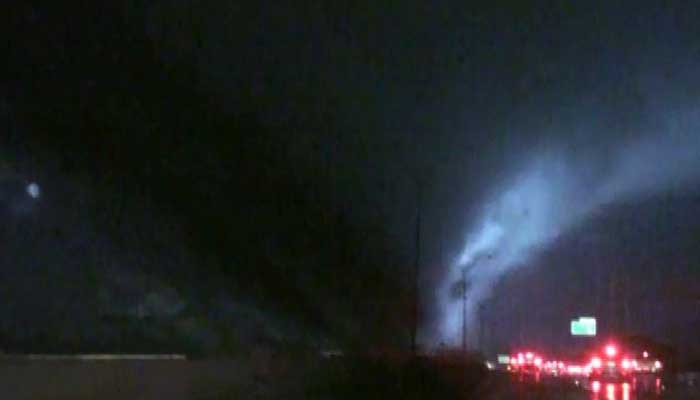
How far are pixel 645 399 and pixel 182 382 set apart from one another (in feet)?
71.2

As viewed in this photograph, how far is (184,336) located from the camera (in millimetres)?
41000

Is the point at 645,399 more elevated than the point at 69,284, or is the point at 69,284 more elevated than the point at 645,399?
the point at 69,284

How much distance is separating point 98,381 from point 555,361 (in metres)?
87.5

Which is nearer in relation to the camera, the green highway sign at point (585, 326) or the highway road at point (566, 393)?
the highway road at point (566, 393)

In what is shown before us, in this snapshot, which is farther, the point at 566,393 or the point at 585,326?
the point at 585,326

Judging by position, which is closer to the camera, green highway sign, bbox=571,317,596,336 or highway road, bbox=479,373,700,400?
highway road, bbox=479,373,700,400

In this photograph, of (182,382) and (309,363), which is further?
(309,363)

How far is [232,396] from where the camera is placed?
32438 millimetres

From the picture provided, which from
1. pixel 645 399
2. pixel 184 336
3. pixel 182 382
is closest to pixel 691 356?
pixel 645 399

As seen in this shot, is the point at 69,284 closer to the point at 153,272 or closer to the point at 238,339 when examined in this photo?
the point at 153,272

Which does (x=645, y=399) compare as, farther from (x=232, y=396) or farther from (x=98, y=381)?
(x=98, y=381)

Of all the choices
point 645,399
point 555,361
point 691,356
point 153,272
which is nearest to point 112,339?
point 153,272

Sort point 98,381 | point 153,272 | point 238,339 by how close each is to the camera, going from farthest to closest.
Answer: point 238,339 < point 153,272 < point 98,381

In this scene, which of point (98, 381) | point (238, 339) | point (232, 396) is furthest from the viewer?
point (238, 339)
